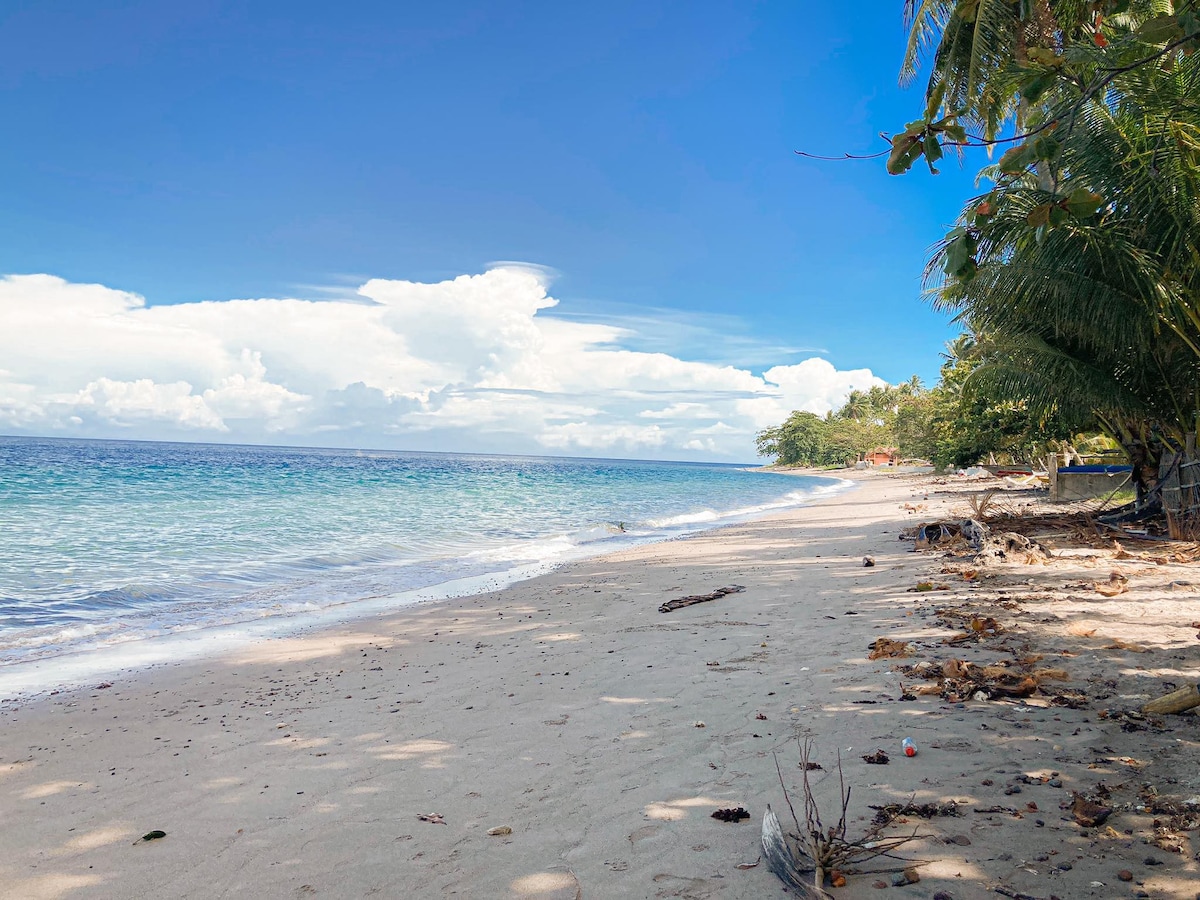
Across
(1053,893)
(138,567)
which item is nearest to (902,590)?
(1053,893)

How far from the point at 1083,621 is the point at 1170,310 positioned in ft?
18.5

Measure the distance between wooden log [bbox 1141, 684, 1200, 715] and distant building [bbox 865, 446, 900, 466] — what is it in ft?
287

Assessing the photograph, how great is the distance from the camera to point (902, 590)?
8.02 meters

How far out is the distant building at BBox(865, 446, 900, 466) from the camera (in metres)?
86.5

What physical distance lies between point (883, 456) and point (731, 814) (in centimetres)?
9325

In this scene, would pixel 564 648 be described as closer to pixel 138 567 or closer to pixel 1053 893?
pixel 1053 893

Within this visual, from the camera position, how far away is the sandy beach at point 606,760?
2828 millimetres

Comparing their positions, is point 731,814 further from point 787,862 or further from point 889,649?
point 889,649

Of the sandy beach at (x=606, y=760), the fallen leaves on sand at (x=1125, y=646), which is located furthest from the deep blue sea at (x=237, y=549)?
the fallen leaves on sand at (x=1125, y=646)

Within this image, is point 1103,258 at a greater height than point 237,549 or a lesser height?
greater

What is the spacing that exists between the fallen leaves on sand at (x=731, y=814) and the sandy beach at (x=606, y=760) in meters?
0.08

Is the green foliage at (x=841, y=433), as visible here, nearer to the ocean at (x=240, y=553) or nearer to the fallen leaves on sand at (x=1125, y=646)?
the ocean at (x=240, y=553)

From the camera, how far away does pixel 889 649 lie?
543cm

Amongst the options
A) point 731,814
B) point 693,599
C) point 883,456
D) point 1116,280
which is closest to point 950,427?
point 1116,280
